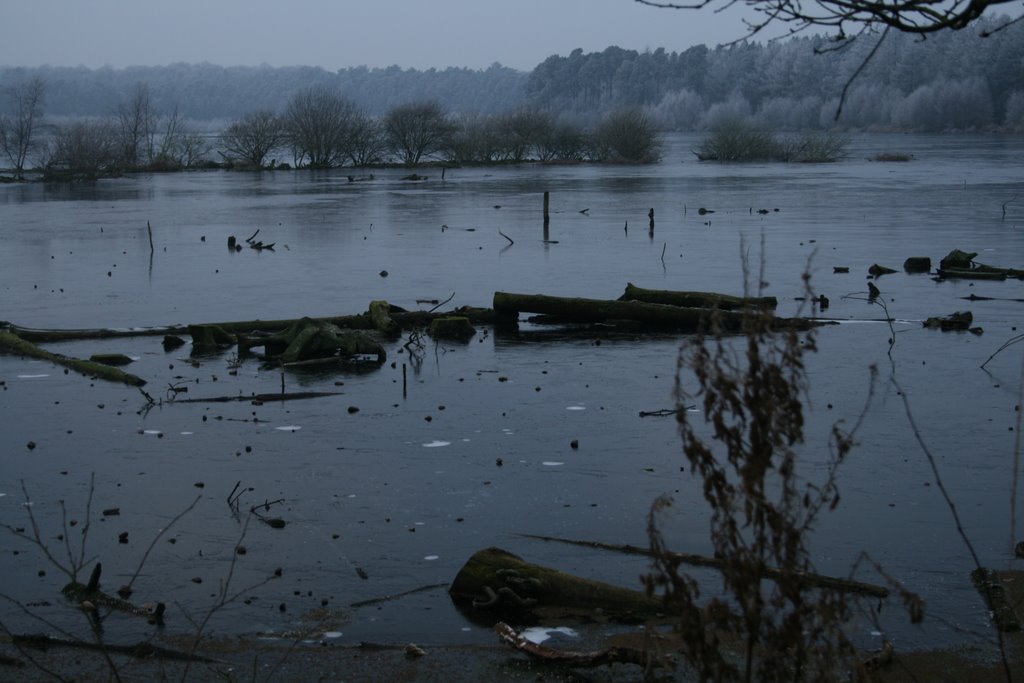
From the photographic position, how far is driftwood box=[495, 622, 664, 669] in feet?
22.7

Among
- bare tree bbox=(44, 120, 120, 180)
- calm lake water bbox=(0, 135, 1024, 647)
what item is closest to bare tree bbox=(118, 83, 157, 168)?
bare tree bbox=(44, 120, 120, 180)

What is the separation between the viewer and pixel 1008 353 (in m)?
17.9

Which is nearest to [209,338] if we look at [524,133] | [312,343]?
[312,343]

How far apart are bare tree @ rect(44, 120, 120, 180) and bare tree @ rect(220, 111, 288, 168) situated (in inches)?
452

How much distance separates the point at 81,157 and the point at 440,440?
294ft

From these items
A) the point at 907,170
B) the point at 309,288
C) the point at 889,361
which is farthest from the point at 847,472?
the point at 907,170

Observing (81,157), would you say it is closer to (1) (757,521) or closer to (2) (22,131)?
(2) (22,131)

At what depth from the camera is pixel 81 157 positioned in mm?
95125

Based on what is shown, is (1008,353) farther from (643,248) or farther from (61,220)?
(61,220)

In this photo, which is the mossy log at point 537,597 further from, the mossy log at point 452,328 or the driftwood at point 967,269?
the driftwood at point 967,269

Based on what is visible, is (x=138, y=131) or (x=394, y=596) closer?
(x=394, y=596)

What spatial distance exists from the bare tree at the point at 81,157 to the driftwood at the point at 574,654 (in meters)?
90.9

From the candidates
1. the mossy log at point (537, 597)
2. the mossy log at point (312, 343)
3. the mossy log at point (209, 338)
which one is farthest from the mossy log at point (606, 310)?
the mossy log at point (537, 597)

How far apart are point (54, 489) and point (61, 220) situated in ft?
138
